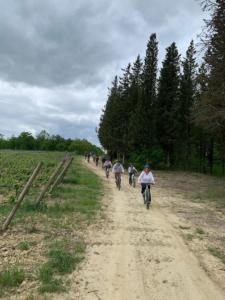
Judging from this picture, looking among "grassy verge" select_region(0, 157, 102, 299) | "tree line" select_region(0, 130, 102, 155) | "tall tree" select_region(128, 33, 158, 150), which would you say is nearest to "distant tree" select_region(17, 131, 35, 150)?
→ "tree line" select_region(0, 130, 102, 155)

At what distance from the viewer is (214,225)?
14492mm

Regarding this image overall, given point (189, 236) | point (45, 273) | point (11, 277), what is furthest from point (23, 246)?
point (189, 236)

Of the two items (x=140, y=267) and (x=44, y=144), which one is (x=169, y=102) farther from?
(x=44, y=144)

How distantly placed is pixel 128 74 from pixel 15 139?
451ft

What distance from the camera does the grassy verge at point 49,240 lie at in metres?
7.64

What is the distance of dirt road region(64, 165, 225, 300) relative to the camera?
23.1ft

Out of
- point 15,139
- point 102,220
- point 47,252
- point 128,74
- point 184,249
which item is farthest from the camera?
point 15,139

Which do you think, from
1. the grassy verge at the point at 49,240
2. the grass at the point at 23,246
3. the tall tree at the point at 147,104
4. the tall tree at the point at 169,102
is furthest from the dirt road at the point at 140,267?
the tall tree at the point at 169,102

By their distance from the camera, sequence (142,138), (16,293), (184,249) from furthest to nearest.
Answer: (142,138), (184,249), (16,293)

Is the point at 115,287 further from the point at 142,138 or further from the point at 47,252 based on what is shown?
the point at 142,138

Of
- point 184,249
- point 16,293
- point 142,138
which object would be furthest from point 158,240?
point 142,138

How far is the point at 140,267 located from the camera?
846cm

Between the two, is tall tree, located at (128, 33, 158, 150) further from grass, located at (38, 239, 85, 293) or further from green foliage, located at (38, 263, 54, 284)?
green foliage, located at (38, 263, 54, 284)

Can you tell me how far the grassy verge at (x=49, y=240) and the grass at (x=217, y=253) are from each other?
9.77 ft
